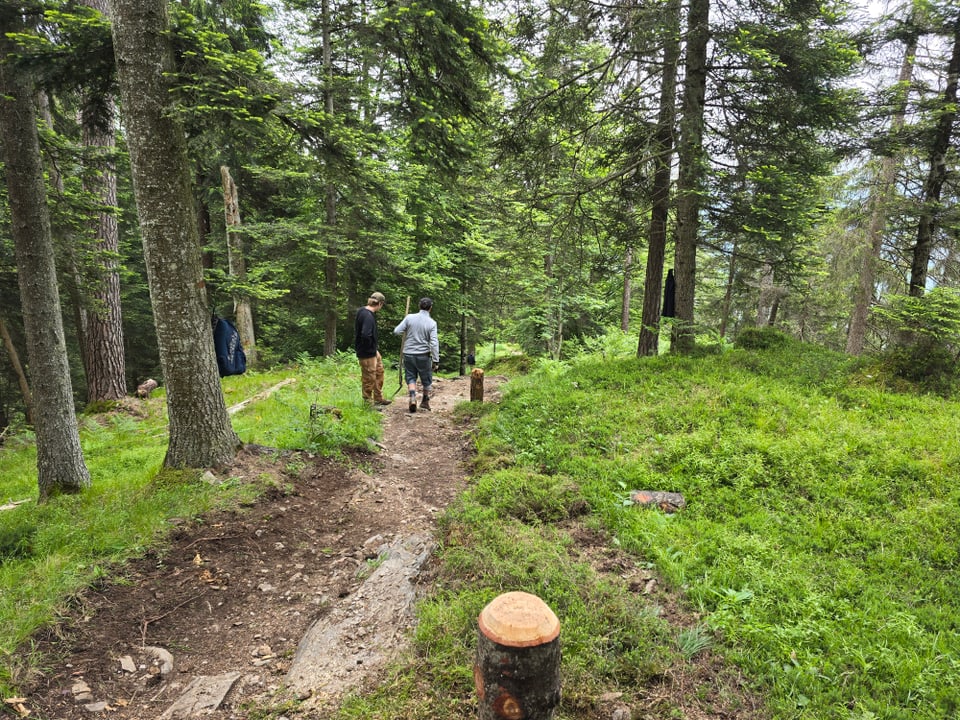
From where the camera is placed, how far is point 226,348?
5.45 metres

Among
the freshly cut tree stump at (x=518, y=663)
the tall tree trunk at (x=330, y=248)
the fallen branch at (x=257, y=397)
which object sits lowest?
the fallen branch at (x=257, y=397)

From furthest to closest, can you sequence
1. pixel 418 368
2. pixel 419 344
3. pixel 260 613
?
1. pixel 418 368
2. pixel 419 344
3. pixel 260 613

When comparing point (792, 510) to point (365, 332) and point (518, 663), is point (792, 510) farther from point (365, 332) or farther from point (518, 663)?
point (365, 332)

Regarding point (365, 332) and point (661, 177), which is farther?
point (661, 177)

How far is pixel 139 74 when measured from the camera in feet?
14.5

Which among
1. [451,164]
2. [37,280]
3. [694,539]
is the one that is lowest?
[694,539]

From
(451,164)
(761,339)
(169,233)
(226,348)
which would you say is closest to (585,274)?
(761,339)

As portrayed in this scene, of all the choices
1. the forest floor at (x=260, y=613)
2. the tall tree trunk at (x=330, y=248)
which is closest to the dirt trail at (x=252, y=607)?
the forest floor at (x=260, y=613)

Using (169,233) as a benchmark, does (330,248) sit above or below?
above

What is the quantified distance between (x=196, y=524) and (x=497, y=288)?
534 inches

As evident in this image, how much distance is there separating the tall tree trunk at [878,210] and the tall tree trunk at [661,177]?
5.16 m

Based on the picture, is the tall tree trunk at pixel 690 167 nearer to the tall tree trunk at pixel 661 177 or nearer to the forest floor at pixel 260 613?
the tall tree trunk at pixel 661 177

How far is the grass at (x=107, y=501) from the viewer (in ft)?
10.3

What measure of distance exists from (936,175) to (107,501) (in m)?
16.3
